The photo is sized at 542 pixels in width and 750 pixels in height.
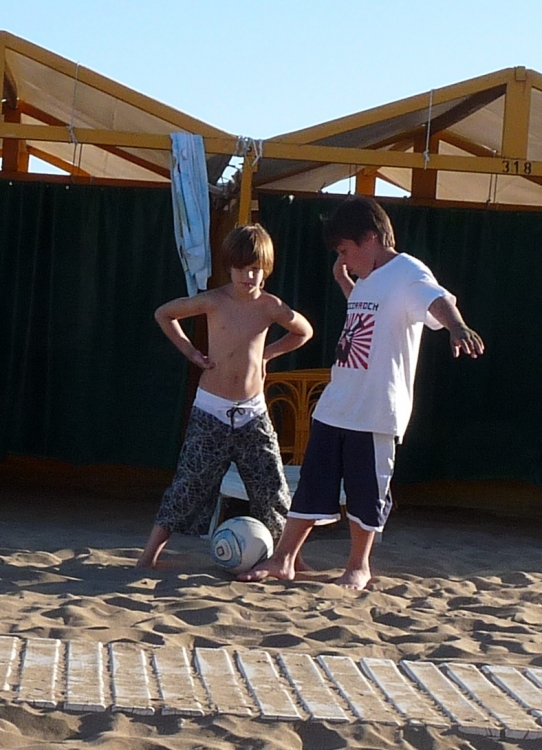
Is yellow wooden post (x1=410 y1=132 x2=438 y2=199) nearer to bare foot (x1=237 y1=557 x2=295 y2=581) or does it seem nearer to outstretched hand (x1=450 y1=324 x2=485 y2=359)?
bare foot (x1=237 y1=557 x2=295 y2=581)

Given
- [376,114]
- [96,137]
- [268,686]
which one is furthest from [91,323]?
[268,686]

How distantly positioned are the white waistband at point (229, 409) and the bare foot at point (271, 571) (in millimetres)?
Result: 631

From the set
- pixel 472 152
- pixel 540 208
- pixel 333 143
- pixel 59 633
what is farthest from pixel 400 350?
pixel 472 152

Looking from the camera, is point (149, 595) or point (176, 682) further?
point (149, 595)

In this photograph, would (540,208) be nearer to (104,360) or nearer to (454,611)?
(104,360)

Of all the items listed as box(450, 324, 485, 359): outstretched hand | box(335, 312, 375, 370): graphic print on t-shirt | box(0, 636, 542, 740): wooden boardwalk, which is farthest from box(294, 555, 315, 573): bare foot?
box(450, 324, 485, 359): outstretched hand

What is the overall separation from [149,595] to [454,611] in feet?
4.10

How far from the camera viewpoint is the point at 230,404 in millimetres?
5246

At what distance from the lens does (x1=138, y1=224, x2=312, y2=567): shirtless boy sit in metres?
5.24

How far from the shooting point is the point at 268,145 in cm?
686

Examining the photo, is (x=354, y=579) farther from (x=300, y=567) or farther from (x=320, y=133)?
(x=320, y=133)

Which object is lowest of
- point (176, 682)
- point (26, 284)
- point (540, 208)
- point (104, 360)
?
point (176, 682)

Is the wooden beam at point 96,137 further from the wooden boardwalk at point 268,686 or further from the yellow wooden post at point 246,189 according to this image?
the wooden boardwalk at point 268,686

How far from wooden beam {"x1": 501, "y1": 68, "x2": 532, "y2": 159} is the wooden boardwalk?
3.87 metres
